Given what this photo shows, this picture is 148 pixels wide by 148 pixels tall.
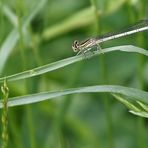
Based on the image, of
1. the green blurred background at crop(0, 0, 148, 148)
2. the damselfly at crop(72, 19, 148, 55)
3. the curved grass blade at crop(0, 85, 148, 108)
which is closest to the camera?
the curved grass blade at crop(0, 85, 148, 108)

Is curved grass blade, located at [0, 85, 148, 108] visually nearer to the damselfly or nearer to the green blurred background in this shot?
the damselfly

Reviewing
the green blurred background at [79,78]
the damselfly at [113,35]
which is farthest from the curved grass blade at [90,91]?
the green blurred background at [79,78]

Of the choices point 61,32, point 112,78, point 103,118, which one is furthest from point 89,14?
point 103,118

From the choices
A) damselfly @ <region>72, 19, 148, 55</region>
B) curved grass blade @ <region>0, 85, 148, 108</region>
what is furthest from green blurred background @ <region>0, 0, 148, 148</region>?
curved grass blade @ <region>0, 85, 148, 108</region>

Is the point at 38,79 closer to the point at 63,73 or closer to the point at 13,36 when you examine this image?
the point at 13,36

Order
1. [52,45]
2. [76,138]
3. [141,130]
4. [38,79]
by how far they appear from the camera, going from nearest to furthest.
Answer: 1. [141,130]
2. [38,79]
3. [76,138]
4. [52,45]

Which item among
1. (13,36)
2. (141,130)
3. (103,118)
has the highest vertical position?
(13,36)

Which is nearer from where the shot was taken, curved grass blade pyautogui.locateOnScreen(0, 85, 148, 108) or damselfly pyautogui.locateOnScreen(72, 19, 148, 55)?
curved grass blade pyautogui.locateOnScreen(0, 85, 148, 108)

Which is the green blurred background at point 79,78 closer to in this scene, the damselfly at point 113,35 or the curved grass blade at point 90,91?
the damselfly at point 113,35

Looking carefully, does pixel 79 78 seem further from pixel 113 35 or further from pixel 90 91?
pixel 90 91

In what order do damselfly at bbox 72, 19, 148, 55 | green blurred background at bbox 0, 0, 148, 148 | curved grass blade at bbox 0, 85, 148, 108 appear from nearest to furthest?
curved grass blade at bbox 0, 85, 148, 108, damselfly at bbox 72, 19, 148, 55, green blurred background at bbox 0, 0, 148, 148

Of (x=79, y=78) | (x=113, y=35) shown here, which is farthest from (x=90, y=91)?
(x=79, y=78)
